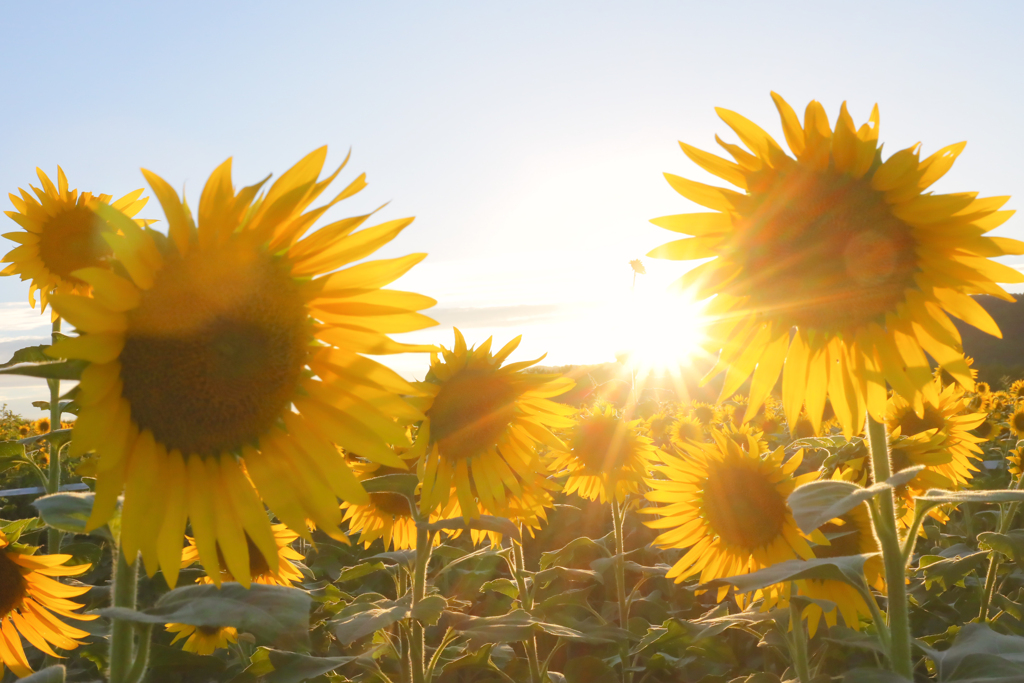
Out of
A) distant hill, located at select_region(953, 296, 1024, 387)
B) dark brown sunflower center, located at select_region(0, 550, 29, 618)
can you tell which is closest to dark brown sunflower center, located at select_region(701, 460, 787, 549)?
dark brown sunflower center, located at select_region(0, 550, 29, 618)

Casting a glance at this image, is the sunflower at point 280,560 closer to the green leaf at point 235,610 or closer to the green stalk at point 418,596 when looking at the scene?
the green stalk at point 418,596

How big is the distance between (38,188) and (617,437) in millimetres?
3932

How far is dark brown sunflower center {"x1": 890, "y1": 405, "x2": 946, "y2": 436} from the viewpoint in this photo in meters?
4.32

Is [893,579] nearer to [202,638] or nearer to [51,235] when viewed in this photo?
[202,638]

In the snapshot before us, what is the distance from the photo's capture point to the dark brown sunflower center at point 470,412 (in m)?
3.03

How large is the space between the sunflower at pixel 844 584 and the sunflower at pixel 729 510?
0.54 feet

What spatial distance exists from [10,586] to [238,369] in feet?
5.10

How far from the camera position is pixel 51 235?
12.5 ft

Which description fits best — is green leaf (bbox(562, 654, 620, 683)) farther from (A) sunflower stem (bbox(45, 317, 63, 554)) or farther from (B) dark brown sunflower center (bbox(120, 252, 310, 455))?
(A) sunflower stem (bbox(45, 317, 63, 554))

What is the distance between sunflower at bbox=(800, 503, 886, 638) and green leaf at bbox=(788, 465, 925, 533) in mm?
842

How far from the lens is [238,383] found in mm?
1717

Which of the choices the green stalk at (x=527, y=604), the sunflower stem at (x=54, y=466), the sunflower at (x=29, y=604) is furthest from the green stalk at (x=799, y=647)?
the sunflower stem at (x=54, y=466)

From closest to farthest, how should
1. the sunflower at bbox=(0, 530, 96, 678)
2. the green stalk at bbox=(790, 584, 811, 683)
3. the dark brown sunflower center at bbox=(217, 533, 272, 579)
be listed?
the sunflower at bbox=(0, 530, 96, 678)
the green stalk at bbox=(790, 584, 811, 683)
the dark brown sunflower center at bbox=(217, 533, 272, 579)

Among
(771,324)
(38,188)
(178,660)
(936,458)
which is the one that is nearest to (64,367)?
(178,660)
